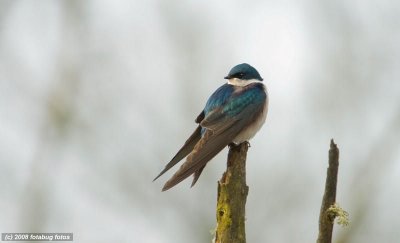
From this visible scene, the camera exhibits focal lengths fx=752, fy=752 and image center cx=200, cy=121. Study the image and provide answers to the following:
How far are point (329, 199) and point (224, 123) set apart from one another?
2198mm

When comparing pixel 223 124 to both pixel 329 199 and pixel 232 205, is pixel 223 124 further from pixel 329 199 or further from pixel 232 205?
pixel 329 199

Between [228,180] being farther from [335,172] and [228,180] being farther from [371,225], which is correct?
[371,225]

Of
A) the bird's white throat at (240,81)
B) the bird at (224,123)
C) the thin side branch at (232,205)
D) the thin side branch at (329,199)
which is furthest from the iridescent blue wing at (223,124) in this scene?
the thin side branch at (329,199)

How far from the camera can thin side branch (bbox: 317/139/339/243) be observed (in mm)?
3418

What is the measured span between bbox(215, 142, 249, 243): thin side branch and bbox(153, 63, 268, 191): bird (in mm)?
984

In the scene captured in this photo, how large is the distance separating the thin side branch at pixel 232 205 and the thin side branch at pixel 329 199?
444 mm

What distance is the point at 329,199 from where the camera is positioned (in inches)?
135

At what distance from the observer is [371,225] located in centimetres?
607

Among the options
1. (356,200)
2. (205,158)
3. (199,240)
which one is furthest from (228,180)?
(199,240)

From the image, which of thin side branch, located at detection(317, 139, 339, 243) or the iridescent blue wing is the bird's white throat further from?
thin side branch, located at detection(317, 139, 339, 243)

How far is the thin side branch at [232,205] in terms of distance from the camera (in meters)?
3.75

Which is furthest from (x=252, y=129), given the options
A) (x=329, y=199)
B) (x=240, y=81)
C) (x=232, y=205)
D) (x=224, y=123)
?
(x=329, y=199)

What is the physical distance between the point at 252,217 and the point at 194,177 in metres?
1.93

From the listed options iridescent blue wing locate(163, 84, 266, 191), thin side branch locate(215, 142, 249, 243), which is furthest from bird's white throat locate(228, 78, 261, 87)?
thin side branch locate(215, 142, 249, 243)
